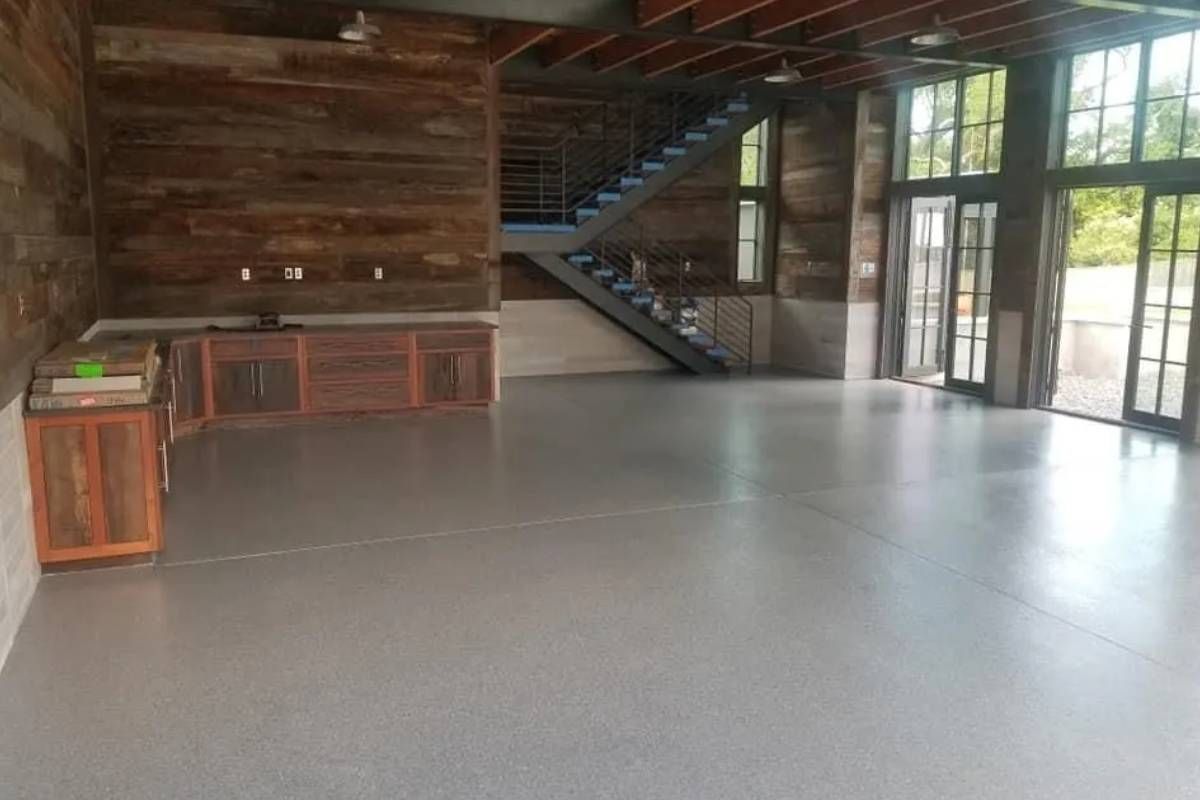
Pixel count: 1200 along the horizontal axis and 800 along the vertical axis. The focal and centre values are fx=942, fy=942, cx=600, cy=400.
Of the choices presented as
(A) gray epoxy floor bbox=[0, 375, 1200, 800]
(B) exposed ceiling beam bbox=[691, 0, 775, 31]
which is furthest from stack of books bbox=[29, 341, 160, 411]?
(B) exposed ceiling beam bbox=[691, 0, 775, 31]

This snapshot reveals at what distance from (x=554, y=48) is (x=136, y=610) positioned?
6533mm

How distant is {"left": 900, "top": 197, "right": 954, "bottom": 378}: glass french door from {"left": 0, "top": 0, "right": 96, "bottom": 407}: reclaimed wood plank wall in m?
7.90

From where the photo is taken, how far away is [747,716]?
9.73ft

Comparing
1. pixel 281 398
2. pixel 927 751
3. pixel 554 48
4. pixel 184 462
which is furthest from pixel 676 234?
pixel 927 751

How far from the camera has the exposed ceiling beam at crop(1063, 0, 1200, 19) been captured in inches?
237

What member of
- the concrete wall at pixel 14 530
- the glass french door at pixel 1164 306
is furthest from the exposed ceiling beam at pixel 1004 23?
the concrete wall at pixel 14 530

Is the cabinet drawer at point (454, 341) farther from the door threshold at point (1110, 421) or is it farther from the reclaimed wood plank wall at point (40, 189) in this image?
the door threshold at point (1110, 421)

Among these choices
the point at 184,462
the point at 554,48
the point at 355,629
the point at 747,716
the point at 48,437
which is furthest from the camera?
the point at 554,48

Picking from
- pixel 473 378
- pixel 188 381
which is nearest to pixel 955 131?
pixel 473 378

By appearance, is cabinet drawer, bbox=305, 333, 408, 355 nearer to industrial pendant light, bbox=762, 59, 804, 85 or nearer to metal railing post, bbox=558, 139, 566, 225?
metal railing post, bbox=558, 139, 566, 225

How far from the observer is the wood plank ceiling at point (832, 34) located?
6.70 metres

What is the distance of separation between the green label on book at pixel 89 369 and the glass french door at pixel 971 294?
7.61 metres

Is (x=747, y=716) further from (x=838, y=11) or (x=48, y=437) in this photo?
(x=838, y=11)

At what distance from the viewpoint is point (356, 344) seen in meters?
7.65
